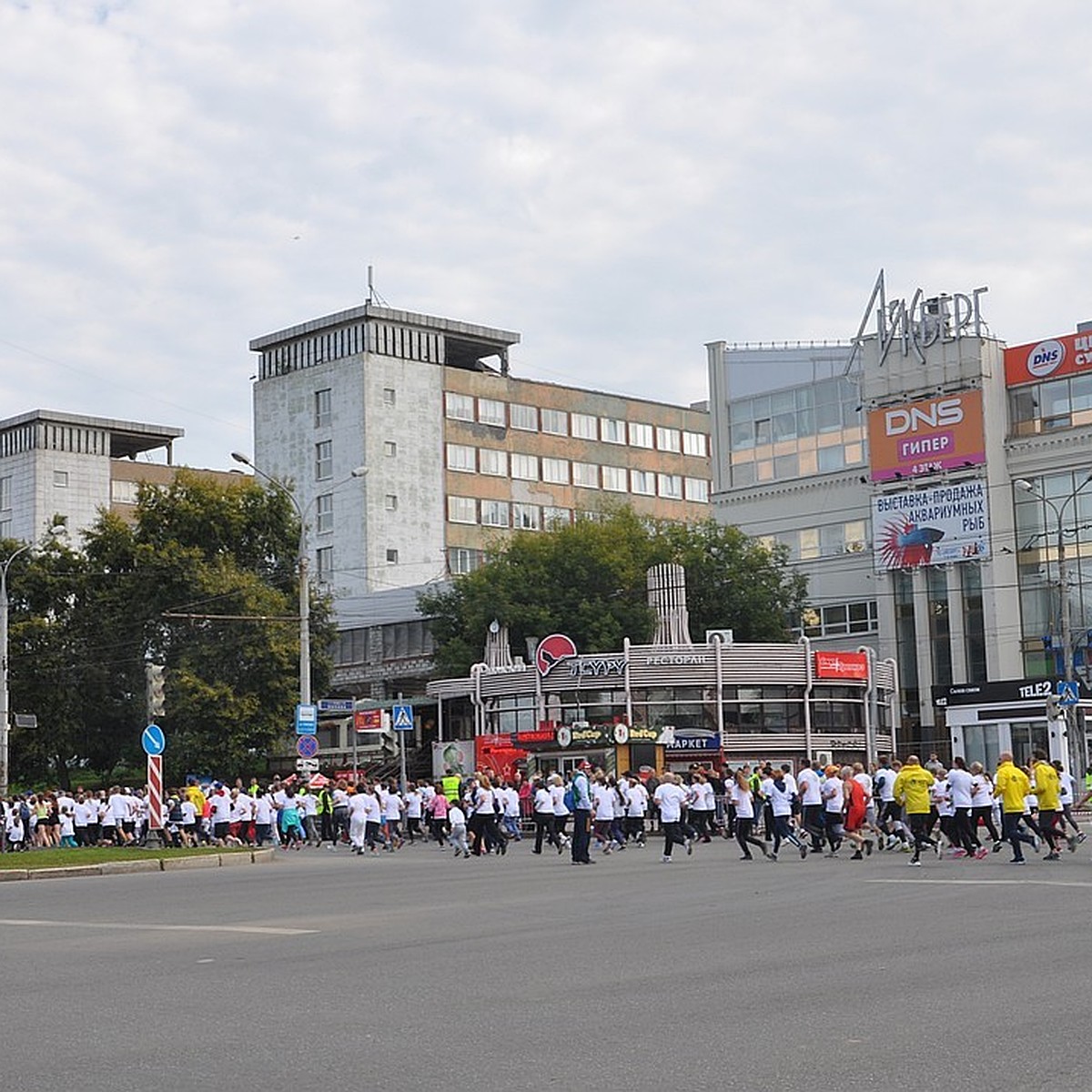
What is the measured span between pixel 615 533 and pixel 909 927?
52532 mm

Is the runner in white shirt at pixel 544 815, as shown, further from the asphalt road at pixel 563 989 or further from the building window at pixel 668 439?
the building window at pixel 668 439

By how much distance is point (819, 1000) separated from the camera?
33.6 feet

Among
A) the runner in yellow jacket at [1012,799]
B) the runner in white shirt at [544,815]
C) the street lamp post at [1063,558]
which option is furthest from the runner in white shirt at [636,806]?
the street lamp post at [1063,558]

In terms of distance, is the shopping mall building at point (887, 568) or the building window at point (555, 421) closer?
the shopping mall building at point (887, 568)

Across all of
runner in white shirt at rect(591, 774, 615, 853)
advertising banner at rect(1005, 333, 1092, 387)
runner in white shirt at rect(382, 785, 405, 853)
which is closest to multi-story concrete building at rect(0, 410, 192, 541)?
advertising banner at rect(1005, 333, 1092, 387)

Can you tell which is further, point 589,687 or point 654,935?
point 589,687

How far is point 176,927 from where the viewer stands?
1697 centimetres

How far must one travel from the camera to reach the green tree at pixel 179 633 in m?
56.4

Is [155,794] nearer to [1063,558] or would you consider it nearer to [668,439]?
[1063,558]

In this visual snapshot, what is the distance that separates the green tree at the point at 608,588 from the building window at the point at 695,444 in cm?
4024

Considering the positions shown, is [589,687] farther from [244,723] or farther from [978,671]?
[978,671]

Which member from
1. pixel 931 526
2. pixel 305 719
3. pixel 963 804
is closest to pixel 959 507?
pixel 931 526

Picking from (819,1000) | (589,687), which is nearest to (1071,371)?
(589,687)

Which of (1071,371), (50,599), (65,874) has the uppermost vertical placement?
(1071,371)
